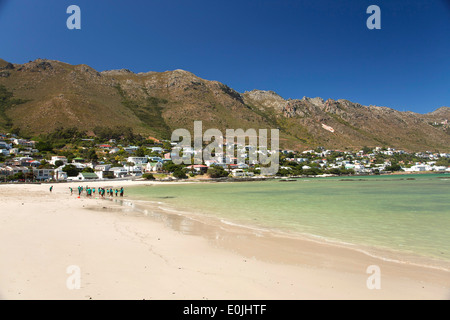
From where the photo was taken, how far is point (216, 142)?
121250 mm

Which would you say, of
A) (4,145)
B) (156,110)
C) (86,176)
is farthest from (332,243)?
(156,110)

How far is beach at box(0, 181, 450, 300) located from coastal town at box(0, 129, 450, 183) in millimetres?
51497

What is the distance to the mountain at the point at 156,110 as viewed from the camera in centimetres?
10419

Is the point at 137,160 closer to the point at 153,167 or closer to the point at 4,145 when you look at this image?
the point at 153,167

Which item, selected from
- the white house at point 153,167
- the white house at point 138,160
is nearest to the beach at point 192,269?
the white house at point 153,167

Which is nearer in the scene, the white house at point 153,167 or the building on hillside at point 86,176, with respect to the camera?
the building on hillside at point 86,176

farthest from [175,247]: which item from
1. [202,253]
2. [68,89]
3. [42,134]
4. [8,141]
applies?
[68,89]

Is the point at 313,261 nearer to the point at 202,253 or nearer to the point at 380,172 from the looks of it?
the point at 202,253

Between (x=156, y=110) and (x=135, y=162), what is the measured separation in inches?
2800

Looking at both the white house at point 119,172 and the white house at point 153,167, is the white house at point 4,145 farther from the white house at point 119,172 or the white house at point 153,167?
the white house at point 153,167

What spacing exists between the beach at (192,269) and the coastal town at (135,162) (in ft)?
169

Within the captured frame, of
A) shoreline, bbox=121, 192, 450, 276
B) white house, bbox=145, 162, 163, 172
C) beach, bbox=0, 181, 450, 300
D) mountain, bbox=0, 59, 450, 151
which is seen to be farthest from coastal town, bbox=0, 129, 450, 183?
beach, bbox=0, 181, 450, 300

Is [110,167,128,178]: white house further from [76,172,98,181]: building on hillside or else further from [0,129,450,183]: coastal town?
[76,172,98,181]: building on hillside

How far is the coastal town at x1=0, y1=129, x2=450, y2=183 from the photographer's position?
183 ft
